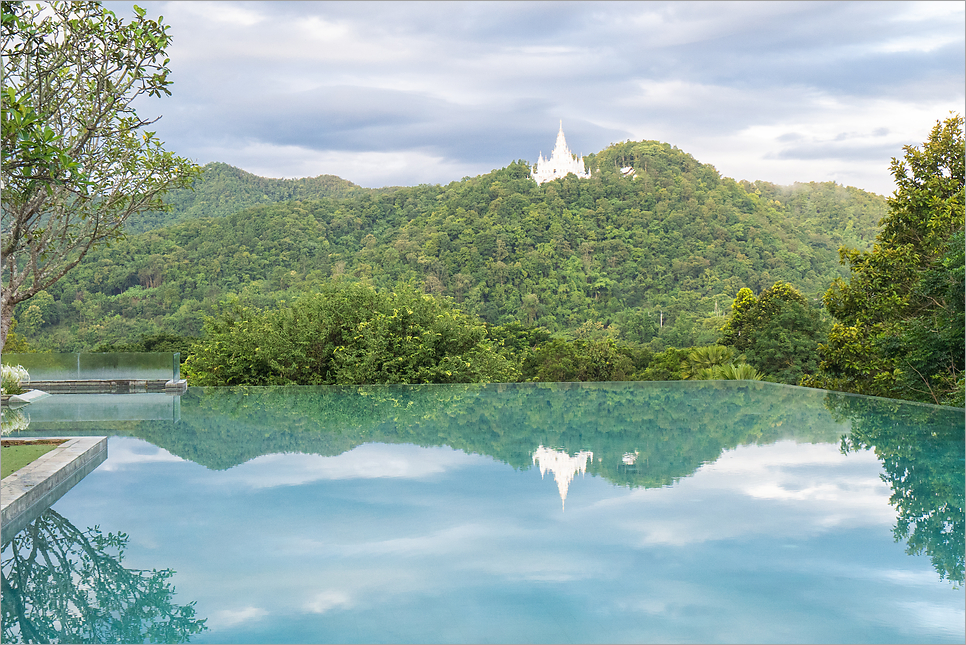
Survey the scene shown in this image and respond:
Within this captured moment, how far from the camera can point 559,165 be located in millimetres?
71812

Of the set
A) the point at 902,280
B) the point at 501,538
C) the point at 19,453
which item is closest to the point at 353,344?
the point at 19,453

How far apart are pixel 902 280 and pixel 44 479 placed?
9.13 metres

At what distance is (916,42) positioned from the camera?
4082mm

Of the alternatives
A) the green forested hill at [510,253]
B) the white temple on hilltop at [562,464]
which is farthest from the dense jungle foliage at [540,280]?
the white temple on hilltop at [562,464]

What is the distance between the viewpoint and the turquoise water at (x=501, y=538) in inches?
77.7

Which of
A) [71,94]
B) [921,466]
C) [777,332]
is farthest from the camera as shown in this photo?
[777,332]

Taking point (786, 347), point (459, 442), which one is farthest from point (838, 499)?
point (786, 347)

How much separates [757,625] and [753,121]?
181 ft

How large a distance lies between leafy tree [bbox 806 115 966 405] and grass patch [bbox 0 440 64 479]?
7424 millimetres

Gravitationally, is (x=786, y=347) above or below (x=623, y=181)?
below

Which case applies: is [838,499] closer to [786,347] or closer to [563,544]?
[563,544]

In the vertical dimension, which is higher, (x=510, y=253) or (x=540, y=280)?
(x=510, y=253)

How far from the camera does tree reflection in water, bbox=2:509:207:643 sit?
1.92 meters

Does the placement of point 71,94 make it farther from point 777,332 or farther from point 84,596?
point 777,332
